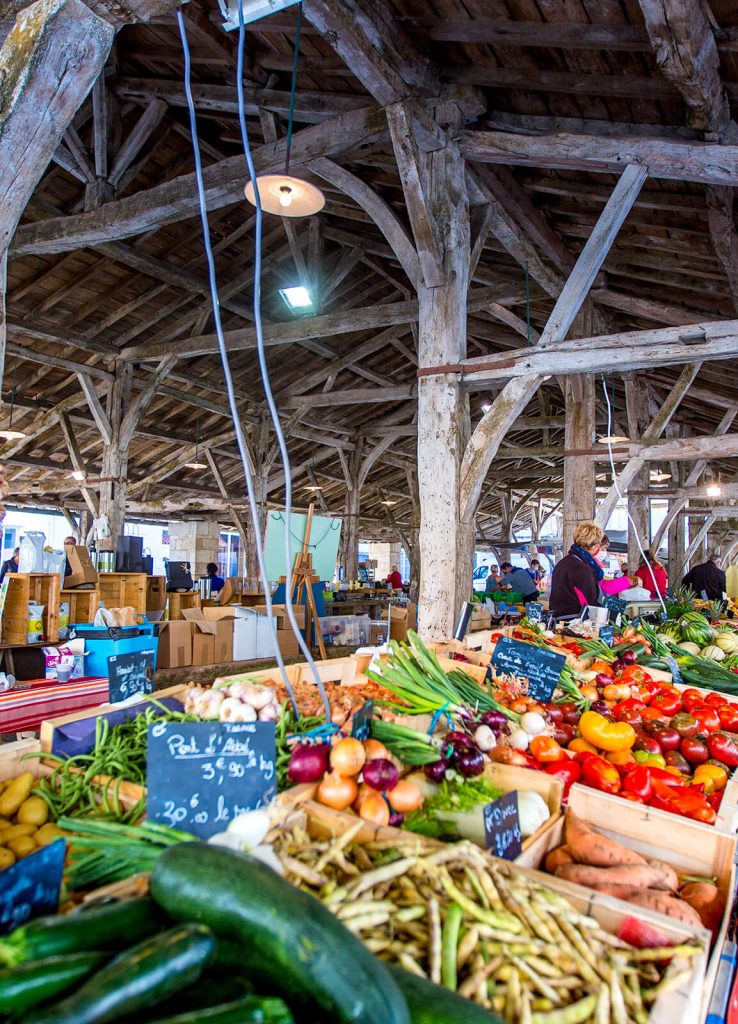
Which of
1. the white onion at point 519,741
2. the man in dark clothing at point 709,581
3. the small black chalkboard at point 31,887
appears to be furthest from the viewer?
the man in dark clothing at point 709,581

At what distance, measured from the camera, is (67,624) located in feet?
20.7

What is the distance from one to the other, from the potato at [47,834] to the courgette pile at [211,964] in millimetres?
654

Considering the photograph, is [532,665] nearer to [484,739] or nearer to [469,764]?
[484,739]

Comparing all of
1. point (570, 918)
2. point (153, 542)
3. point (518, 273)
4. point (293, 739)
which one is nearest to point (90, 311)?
point (518, 273)

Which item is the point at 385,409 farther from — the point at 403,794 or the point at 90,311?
the point at 403,794

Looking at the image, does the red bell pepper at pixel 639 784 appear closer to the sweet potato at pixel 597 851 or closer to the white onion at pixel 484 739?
the sweet potato at pixel 597 851

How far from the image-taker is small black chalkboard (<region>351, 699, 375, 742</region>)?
73.9 inches

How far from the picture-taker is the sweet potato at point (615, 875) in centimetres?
147

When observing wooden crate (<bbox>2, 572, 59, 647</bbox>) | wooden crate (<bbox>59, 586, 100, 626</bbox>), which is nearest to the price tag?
wooden crate (<bbox>2, 572, 59, 647</bbox>)

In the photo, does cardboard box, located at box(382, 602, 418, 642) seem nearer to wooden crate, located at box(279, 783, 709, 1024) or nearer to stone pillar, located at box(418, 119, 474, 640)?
stone pillar, located at box(418, 119, 474, 640)

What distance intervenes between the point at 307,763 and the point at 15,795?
860 mm

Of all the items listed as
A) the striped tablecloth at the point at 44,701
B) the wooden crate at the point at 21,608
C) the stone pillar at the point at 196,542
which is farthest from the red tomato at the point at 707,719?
the stone pillar at the point at 196,542

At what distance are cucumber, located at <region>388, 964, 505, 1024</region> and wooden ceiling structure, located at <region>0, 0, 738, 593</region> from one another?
259 centimetres

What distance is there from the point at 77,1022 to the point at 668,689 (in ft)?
9.72
